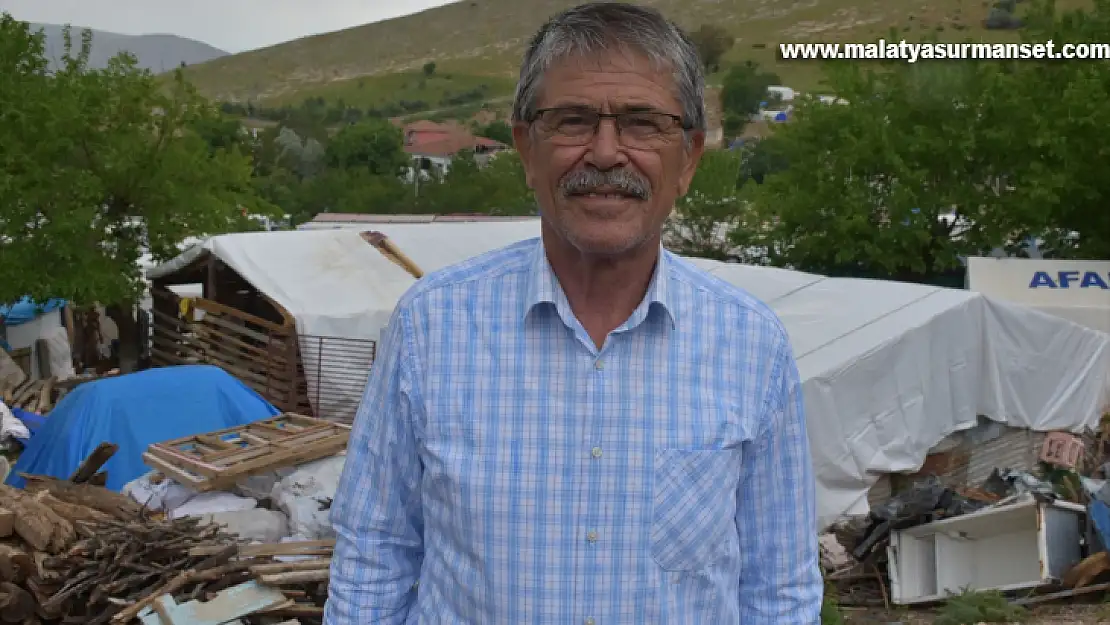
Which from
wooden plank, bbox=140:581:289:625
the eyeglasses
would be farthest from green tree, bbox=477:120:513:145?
the eyeglasses

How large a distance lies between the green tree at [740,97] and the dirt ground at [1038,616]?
9326 cm

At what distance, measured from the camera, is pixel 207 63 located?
532 feet

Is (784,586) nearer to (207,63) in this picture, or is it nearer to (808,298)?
(808,298)

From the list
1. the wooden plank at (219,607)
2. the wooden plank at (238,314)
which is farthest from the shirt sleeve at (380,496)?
the wooden plank at (238,314)

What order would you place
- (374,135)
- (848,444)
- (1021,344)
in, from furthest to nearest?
(374,135)
(1021,344)
(848,444)

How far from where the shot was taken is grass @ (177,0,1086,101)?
131125 millimetres

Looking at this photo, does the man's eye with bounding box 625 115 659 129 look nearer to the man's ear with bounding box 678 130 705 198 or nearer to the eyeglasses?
the eyeglasses

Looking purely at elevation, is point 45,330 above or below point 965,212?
below

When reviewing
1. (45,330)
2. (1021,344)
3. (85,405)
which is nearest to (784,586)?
(85,405)

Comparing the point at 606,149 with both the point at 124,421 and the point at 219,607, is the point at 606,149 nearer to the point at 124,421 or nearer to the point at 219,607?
the point at 219,607

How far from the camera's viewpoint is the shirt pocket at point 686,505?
1771mm

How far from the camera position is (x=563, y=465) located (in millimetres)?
1772

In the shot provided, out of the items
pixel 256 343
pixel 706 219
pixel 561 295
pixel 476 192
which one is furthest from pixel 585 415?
pixel 476 192

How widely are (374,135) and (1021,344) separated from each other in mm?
59643
